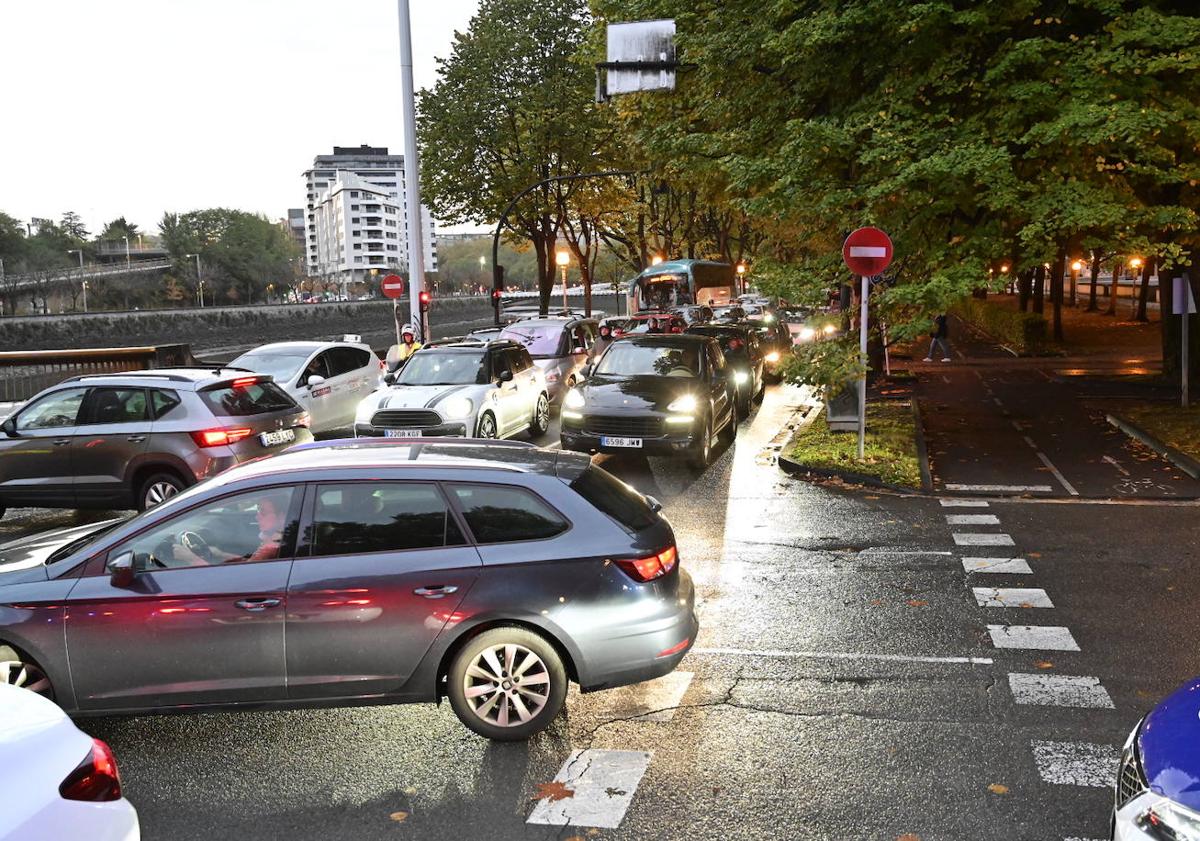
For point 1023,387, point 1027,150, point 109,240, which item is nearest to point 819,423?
point 1027,150

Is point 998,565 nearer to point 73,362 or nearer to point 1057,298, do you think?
point 73,362

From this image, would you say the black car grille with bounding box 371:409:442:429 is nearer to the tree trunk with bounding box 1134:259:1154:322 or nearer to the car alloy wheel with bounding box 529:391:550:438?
the car alloy wheel with bounding box 529:391:550:438

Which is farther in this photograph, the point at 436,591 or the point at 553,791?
the point at 436,591

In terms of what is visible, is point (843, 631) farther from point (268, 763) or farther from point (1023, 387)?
point (1023, 387)

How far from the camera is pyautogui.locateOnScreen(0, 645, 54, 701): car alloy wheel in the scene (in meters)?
5.21

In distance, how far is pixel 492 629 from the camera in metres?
5.31

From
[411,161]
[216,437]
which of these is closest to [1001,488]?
[216,437]

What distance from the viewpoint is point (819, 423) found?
17734mm

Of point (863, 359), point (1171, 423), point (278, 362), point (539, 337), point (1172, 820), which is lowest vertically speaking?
point (1171, 423)

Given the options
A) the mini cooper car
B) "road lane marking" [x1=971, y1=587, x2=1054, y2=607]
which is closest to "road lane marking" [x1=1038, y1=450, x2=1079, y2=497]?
"road lane marking" [x1=971, y1=587, x2=1054, y2=607]

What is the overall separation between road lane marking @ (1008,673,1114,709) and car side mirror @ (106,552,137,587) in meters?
5.05

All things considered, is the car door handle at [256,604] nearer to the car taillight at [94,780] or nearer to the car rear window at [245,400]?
the car taillight at [94,780]

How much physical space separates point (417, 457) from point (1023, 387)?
20498mm

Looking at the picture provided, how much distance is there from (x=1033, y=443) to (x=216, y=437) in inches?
474
